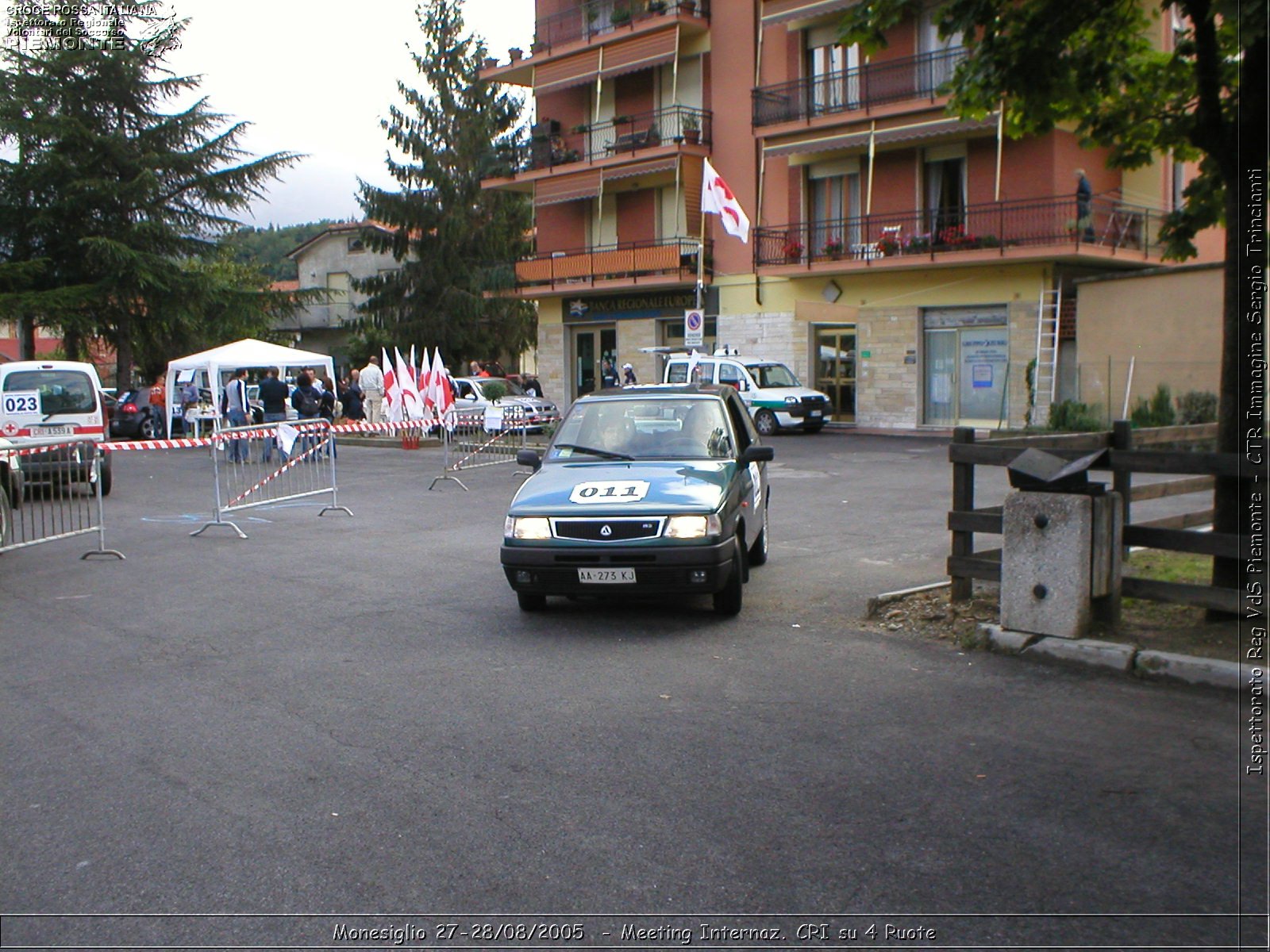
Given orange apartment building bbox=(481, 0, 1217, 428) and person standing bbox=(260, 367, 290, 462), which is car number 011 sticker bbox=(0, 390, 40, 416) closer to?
person standing bbox=(260, 367, 290, 462)

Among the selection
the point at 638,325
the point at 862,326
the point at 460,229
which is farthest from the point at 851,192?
the point at 460,229

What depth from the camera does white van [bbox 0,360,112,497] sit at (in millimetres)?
18547

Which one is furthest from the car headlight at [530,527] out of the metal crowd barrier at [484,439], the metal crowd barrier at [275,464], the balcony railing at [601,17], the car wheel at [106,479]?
the balcony railing at [601,17]

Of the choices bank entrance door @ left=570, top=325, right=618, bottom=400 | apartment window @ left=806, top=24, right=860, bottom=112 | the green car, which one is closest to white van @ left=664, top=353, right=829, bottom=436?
apartment window @ left=806, top=24, right=860, bottom=112

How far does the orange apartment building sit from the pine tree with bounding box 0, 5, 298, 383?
11111 millimetres

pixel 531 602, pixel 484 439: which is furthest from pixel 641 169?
pixel 531 602

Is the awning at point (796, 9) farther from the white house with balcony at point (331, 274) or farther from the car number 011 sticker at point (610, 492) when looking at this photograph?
the white house with balcony at point (331, 274)

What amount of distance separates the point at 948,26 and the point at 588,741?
594 cm

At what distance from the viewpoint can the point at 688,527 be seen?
26.5 feet

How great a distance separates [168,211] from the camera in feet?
139

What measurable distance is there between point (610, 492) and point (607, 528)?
1.29 ft

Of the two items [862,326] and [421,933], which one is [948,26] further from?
[862,326]

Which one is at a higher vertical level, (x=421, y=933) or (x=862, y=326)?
(x=862, y=326)

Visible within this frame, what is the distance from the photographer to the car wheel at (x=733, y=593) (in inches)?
333
